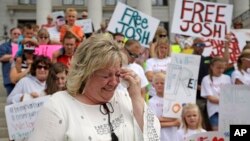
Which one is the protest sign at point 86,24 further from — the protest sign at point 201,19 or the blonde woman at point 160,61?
the blonde woman at point 160,61

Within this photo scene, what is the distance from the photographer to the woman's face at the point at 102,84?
2.46 metres

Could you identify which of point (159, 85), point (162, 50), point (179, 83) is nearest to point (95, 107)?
point (159, 85)

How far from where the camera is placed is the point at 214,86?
7117 millimetres

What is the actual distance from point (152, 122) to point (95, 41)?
518 mm

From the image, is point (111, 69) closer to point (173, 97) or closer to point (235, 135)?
point (235, 135)

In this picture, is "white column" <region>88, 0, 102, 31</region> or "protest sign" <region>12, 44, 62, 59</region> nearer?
"protest sign" <region>12, 44, 62, 59</region>

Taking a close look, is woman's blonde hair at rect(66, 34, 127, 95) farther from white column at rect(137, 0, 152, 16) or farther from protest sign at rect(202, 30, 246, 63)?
white column at rect(137, 0, 152, 16)

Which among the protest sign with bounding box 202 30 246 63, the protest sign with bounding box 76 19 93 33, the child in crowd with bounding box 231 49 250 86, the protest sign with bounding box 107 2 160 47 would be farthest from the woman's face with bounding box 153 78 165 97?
the protest sign with bounding box 76 19 93 33

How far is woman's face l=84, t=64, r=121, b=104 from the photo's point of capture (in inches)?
96.7

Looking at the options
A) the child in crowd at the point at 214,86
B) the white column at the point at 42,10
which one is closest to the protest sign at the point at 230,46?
the child in crowd at the point at 214,86

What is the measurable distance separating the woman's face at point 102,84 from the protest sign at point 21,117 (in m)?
2.30

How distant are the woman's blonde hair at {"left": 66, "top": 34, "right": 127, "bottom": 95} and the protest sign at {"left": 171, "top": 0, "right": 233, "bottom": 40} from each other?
269 inches

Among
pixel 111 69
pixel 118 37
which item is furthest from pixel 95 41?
pixel 118 37

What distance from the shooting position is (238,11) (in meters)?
38.4
